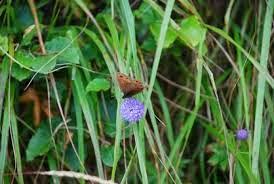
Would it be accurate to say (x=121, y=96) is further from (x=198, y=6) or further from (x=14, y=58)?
(x=198, y=6)

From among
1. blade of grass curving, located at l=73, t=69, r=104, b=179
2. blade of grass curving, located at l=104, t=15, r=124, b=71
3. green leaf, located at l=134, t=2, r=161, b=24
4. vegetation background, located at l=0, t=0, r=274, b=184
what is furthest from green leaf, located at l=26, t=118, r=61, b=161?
green leaf, located at l=134, t=2, r=161, b=24

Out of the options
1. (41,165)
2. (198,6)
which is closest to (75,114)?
(41,165)

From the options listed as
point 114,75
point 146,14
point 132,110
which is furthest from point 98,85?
point 146,14

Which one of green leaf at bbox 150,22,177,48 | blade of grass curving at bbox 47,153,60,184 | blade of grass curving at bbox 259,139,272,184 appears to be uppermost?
green leaf at bbox 150,22,177,48

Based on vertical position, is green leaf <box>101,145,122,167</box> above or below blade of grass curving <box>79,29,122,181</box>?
below

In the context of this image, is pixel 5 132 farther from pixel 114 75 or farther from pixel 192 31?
pixel 192 31

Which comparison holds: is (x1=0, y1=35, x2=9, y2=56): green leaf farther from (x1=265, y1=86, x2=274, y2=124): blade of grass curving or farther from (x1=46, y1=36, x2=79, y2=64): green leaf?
(x1=265, y1=86, x2=274, y2=124): blade of grass curving
